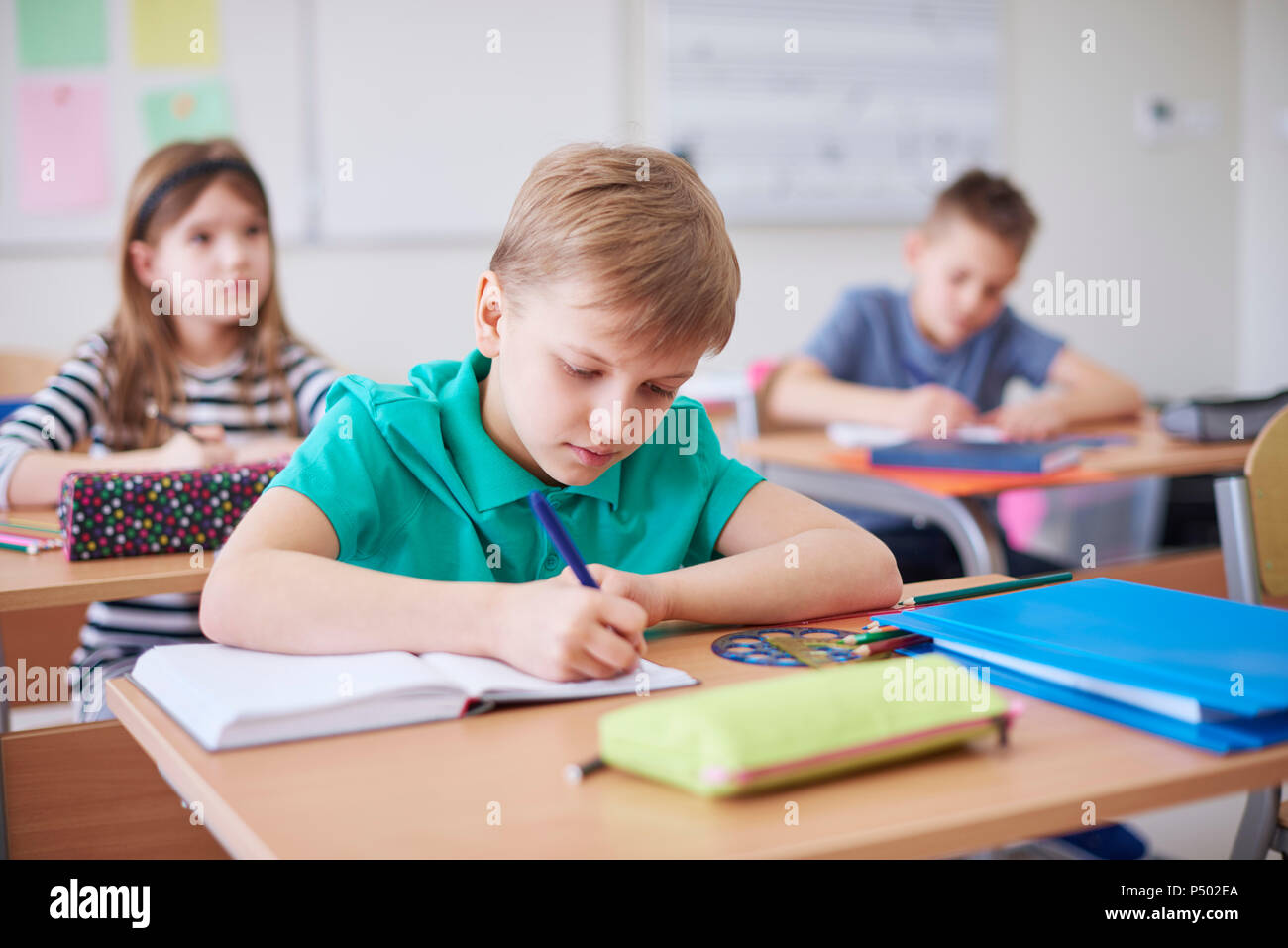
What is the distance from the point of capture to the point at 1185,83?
4559mm

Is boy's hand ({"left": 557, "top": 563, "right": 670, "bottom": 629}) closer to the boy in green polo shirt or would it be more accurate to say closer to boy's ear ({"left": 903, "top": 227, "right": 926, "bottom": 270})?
the boy in green polo shirt

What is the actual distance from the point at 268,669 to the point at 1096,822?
0.53 metres

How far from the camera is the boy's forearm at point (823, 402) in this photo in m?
2.45

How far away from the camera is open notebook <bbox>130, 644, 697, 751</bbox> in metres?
0.72

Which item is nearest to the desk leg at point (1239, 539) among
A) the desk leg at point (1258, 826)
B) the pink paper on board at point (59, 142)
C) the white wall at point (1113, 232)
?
the desk leg at point (1258, 826)

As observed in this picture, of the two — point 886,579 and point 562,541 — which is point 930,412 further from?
point 562,541

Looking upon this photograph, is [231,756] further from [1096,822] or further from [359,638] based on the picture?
[1096,822]

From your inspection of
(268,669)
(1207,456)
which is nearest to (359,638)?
(268,669)

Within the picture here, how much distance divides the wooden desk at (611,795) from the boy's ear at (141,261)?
1450 millimetres

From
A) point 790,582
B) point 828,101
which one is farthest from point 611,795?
point 828,101

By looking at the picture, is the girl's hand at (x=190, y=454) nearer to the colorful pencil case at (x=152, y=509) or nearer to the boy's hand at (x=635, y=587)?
the colorful pencil case at (x=152, y=509)

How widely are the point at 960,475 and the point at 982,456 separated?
0.07 metres

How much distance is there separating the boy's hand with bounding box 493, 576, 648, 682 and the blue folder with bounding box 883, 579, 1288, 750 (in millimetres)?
233

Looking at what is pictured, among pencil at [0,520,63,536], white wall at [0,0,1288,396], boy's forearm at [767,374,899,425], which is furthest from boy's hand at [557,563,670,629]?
white wall at [0,0,1288,396]
